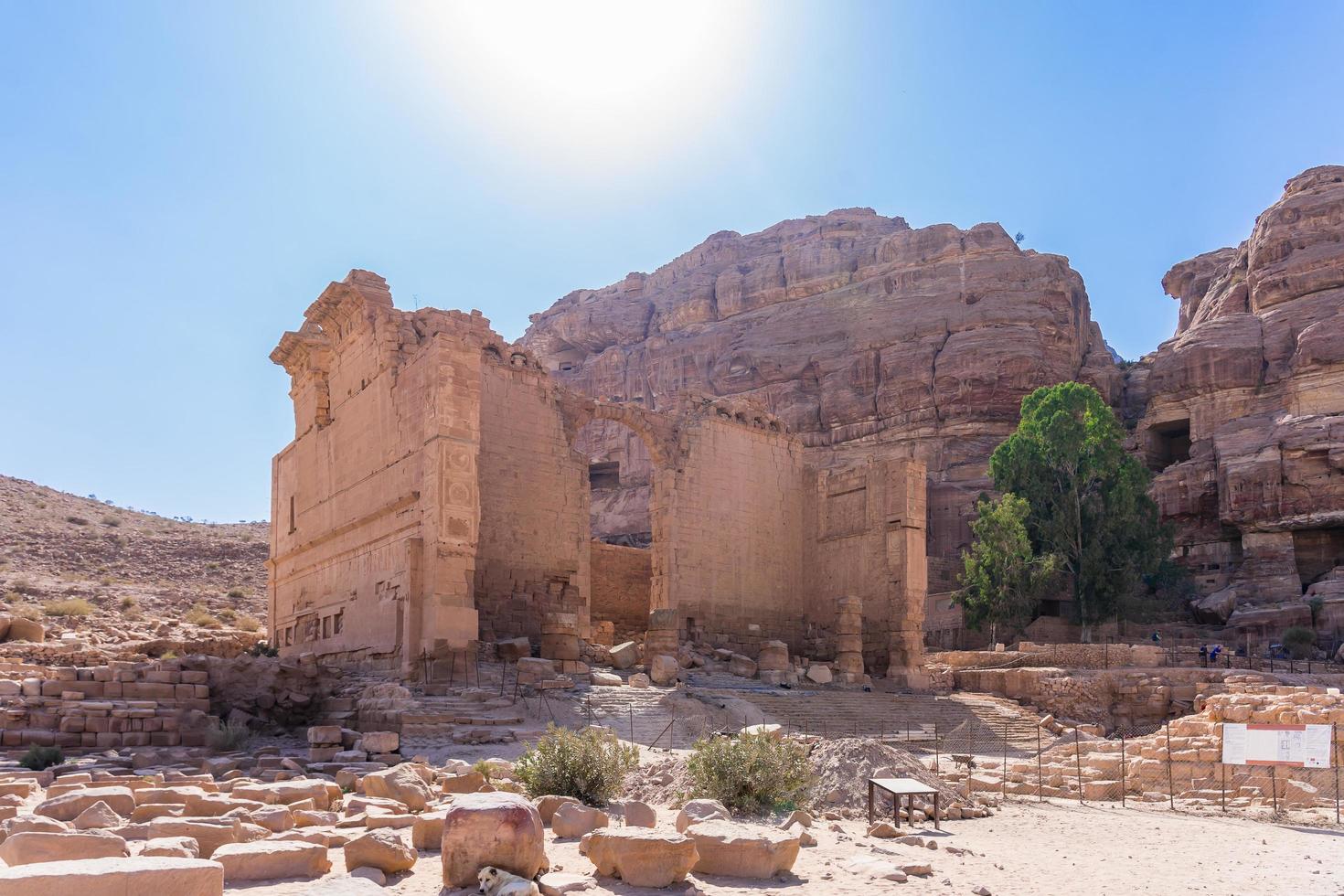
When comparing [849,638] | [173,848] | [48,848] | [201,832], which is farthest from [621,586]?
[48,848]

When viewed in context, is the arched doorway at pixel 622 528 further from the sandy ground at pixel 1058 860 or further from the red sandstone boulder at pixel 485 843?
the red sandstone boulder at pixel 485 843

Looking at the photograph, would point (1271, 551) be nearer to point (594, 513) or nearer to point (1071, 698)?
point (1071, 698)

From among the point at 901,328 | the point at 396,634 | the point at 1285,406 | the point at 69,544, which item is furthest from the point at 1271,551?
the point at 69,544

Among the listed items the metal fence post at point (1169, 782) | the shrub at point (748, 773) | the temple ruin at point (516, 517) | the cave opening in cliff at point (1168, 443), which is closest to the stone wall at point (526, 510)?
the temple ruin at point (516, 517)

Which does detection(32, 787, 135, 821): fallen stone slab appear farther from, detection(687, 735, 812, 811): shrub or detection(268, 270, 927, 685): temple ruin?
detection(268, 270, 927, 685): temple ruin

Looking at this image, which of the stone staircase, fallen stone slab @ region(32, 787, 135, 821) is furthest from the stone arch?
fallen stone slab @ region(32, 787, 135, 821)

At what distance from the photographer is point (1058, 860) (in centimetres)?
807

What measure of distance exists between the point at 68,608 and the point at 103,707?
15344 mm

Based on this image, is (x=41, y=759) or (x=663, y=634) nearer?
(x=41, y=759)

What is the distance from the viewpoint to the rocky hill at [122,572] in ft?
86.5

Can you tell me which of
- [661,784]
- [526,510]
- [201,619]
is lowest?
[661,784]

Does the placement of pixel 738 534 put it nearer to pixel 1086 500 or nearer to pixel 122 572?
pixel 1086 500

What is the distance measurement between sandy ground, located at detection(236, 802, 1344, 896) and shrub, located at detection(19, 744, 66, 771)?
6.20 metres

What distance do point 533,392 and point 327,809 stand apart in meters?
12.4
